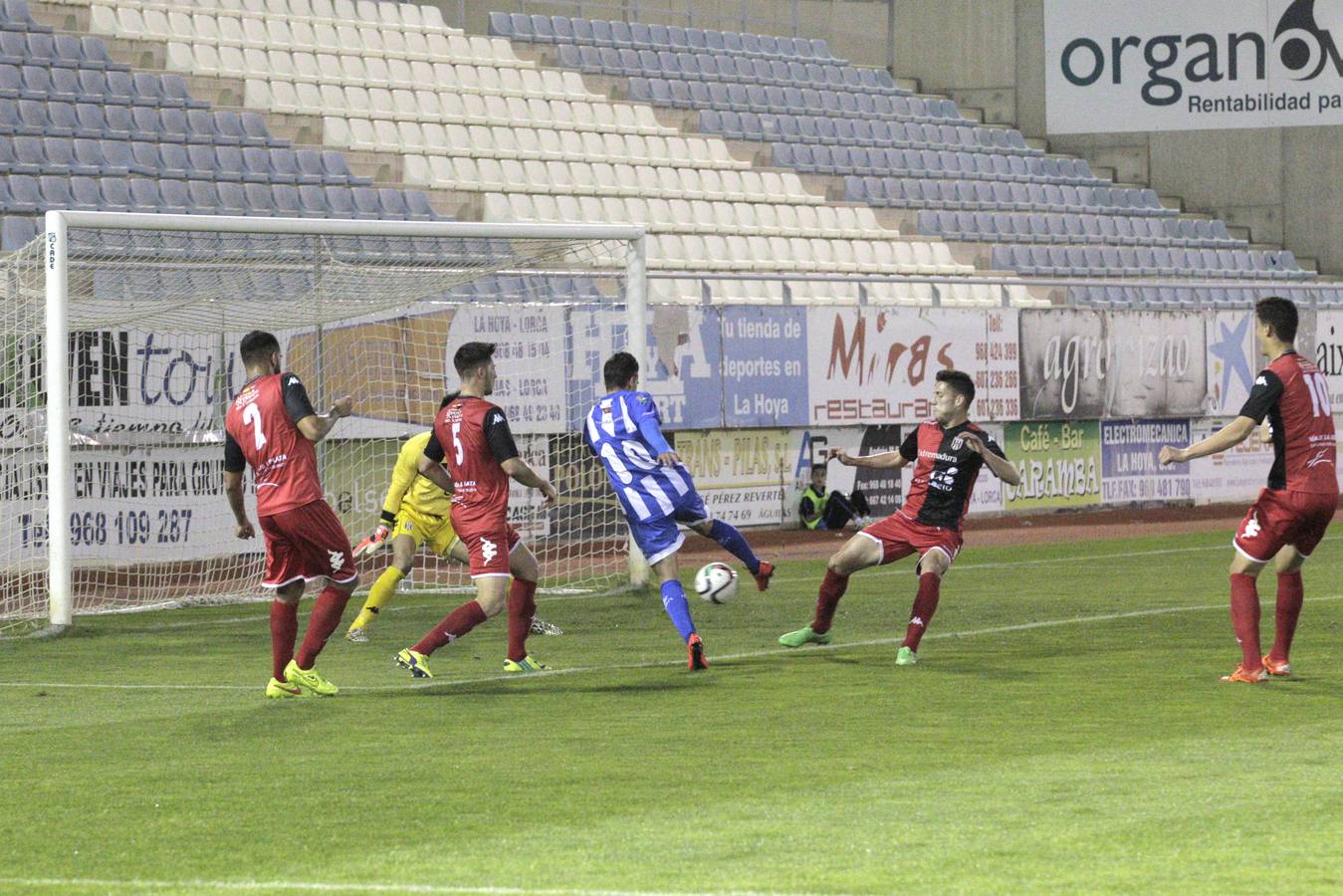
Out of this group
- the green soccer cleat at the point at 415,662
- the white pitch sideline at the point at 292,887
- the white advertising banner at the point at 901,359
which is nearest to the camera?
the white pitch sideline at the point at 292,887

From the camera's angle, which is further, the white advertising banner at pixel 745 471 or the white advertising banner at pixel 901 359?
the white advertising banner at pixel 901 359

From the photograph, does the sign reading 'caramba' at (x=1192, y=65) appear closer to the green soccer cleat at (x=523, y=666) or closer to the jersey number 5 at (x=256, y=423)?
the green soccer cleat at (x=523, y=666)

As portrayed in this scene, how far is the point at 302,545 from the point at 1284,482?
503 centimetres

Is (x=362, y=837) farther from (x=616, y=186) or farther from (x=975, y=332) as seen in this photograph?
(x=616, y=186)

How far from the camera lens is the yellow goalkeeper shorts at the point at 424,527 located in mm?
13562

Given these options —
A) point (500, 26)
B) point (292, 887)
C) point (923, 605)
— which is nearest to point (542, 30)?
point (500, 26)

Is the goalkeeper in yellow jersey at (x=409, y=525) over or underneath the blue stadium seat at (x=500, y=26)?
underneath

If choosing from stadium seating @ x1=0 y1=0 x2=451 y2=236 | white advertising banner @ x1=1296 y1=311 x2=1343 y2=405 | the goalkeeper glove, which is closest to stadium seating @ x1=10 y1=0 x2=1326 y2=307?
stadium seating @ x1=0 y1=0 x2=451 y2=236

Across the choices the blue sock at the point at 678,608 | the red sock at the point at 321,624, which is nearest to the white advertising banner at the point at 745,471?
the blue sock at the point at 678,608

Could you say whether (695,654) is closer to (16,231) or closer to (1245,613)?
(1245,613)

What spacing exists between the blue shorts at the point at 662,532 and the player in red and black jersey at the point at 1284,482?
285 cm

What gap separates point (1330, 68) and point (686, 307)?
720 inches

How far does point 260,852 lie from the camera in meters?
6.20

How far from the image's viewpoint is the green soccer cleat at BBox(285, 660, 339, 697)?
1015 cm
